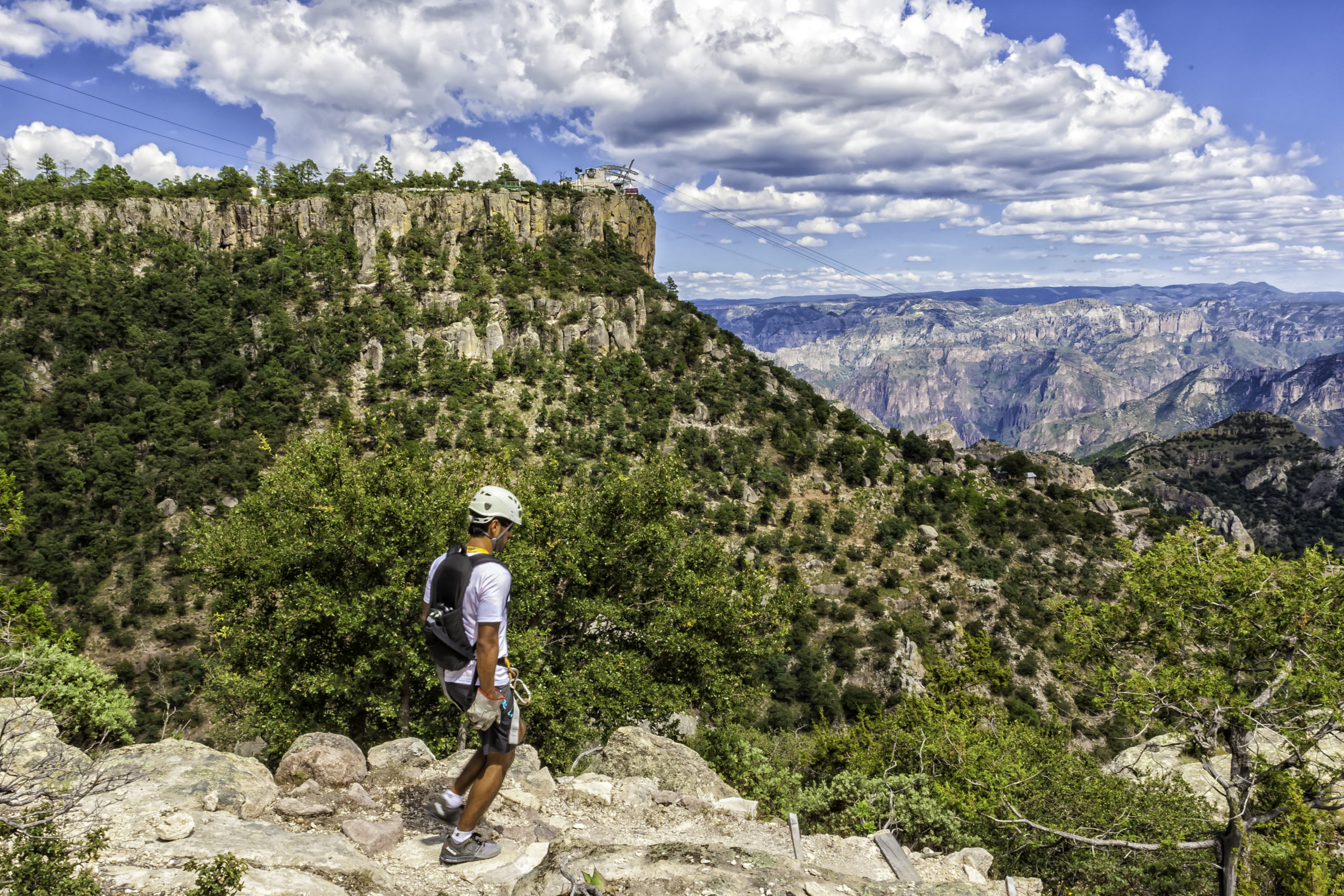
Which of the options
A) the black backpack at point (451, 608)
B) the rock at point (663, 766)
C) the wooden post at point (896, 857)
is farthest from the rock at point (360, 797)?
the wooden post at point (896, 857)

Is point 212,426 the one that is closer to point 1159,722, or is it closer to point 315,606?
point 315,606

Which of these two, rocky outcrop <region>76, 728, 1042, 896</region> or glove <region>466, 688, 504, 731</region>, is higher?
glove <region>466, 688, 504, 731</region>

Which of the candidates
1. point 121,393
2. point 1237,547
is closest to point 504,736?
point 1237,547

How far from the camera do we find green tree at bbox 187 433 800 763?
43.8ft

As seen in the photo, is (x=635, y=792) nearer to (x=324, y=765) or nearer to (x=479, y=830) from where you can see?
(x=479, y=830)

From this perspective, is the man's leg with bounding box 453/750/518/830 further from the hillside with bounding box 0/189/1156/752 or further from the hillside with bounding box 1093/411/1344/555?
Result: the hillside with bounding box 1093/411/1344/555

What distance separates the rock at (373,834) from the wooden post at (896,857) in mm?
6154

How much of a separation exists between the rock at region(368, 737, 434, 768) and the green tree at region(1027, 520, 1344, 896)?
Result: 35.3 feet

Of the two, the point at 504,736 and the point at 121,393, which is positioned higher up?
the point at 504,736

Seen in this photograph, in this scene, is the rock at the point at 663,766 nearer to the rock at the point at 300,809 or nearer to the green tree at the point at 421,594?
the green tree at the point at 421,594

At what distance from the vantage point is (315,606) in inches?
521

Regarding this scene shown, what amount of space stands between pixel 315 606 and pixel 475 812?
8.41 metres

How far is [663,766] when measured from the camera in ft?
36.9

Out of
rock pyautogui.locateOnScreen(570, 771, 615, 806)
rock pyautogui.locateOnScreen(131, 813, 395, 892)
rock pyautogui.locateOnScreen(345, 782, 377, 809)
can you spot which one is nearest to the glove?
rock pyautogui.locateOnScreen(131, 813, 395, 892)
